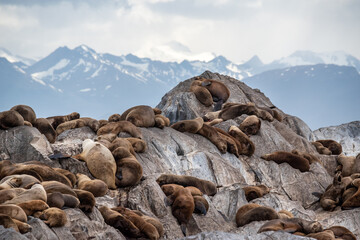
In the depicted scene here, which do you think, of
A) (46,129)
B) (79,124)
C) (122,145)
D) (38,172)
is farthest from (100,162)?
(79,124)

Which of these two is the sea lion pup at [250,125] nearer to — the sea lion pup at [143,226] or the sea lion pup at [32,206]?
the sea lion pup at [143,226]

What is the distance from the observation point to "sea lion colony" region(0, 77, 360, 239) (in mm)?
11125

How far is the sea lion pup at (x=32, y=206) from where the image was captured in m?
10.4

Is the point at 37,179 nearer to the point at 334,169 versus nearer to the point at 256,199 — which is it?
the point at 256,199

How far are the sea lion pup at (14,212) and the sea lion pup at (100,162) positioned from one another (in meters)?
4.85

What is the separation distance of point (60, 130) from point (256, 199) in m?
7.96

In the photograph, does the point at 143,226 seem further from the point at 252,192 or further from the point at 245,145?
the point at 245,145

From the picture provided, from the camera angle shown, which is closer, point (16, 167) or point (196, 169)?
point (16, 167)

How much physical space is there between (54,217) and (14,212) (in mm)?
722

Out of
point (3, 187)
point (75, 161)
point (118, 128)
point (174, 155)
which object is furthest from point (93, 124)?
point (3, 187)

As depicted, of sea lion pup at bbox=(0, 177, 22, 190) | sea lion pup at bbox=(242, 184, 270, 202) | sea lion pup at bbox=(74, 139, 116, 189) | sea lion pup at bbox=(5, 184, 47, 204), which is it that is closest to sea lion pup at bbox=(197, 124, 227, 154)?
sea lion pup at bbox=(242, 184, 270, 202)

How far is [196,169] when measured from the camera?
62.3 feet


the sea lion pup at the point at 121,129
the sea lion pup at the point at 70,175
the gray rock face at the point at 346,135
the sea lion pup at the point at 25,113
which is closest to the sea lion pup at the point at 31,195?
the sea lion pup at the point at 70,175

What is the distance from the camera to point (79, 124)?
838 inches
